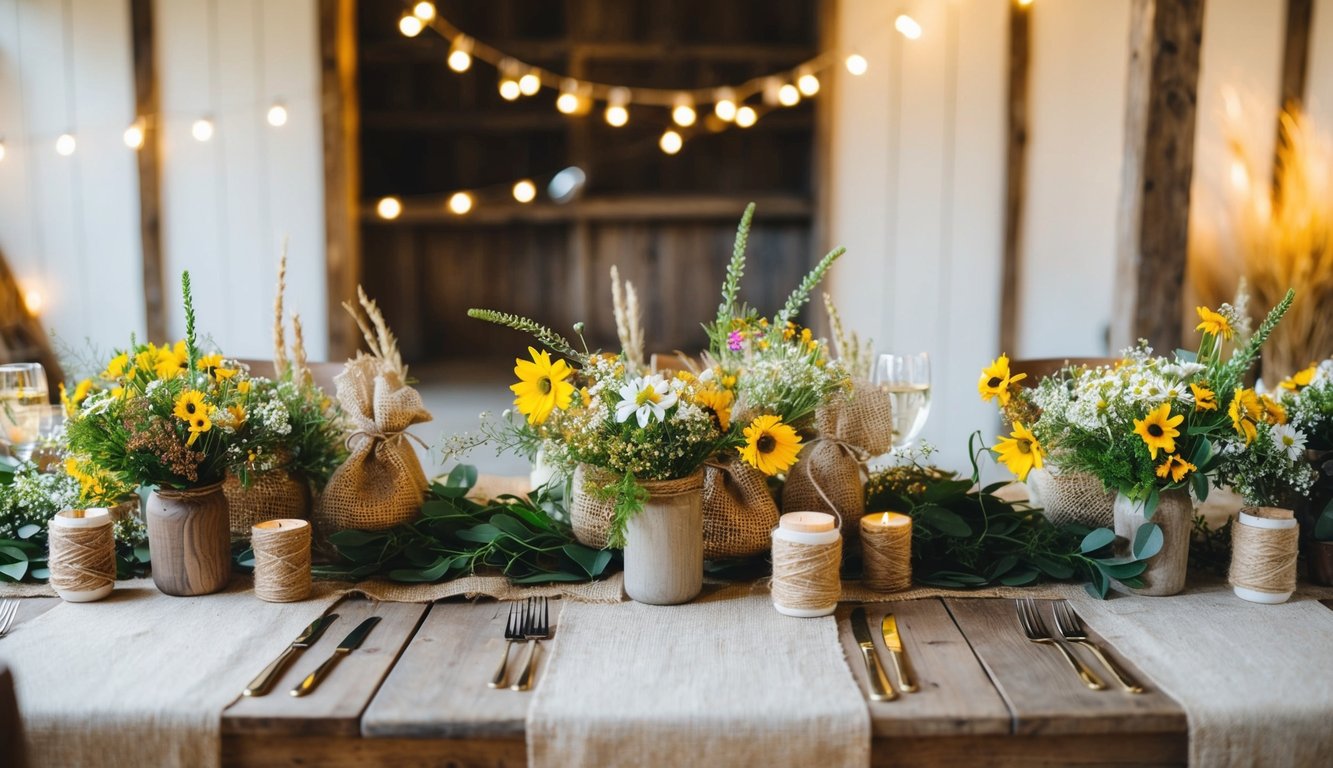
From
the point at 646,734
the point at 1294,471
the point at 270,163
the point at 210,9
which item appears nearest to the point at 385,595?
the point at 646,734

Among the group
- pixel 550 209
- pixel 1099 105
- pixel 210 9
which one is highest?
pixel 210 9

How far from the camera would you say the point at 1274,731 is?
0.92 m

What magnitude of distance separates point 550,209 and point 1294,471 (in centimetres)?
315

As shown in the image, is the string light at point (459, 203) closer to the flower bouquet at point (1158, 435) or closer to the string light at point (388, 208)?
the string light at point (388, 208)

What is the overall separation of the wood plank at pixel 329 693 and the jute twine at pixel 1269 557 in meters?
0.96

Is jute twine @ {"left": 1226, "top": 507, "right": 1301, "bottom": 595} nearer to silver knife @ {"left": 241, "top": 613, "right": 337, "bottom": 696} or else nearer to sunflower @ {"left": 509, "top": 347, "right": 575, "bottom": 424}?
sunflower @ {"left": 509, "top": 347, "right": 575, "bottom": 424}

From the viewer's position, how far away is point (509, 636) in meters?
1.08

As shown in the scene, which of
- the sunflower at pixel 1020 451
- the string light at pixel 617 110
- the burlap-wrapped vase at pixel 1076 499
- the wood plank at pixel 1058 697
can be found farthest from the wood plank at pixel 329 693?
→ the string light at pixel 617 110

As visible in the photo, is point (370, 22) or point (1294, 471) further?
point (370, 22)

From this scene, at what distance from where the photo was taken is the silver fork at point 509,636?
38.4 inches

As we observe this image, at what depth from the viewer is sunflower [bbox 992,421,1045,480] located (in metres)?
1.18

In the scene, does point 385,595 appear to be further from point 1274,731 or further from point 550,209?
point 550,209

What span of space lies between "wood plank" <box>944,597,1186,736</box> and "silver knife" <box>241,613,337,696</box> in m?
0.69

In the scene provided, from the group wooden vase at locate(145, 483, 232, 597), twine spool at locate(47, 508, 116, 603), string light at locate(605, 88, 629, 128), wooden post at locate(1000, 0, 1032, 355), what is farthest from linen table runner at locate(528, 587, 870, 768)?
wooden post at locate(1000, 0, 1032, 355)
